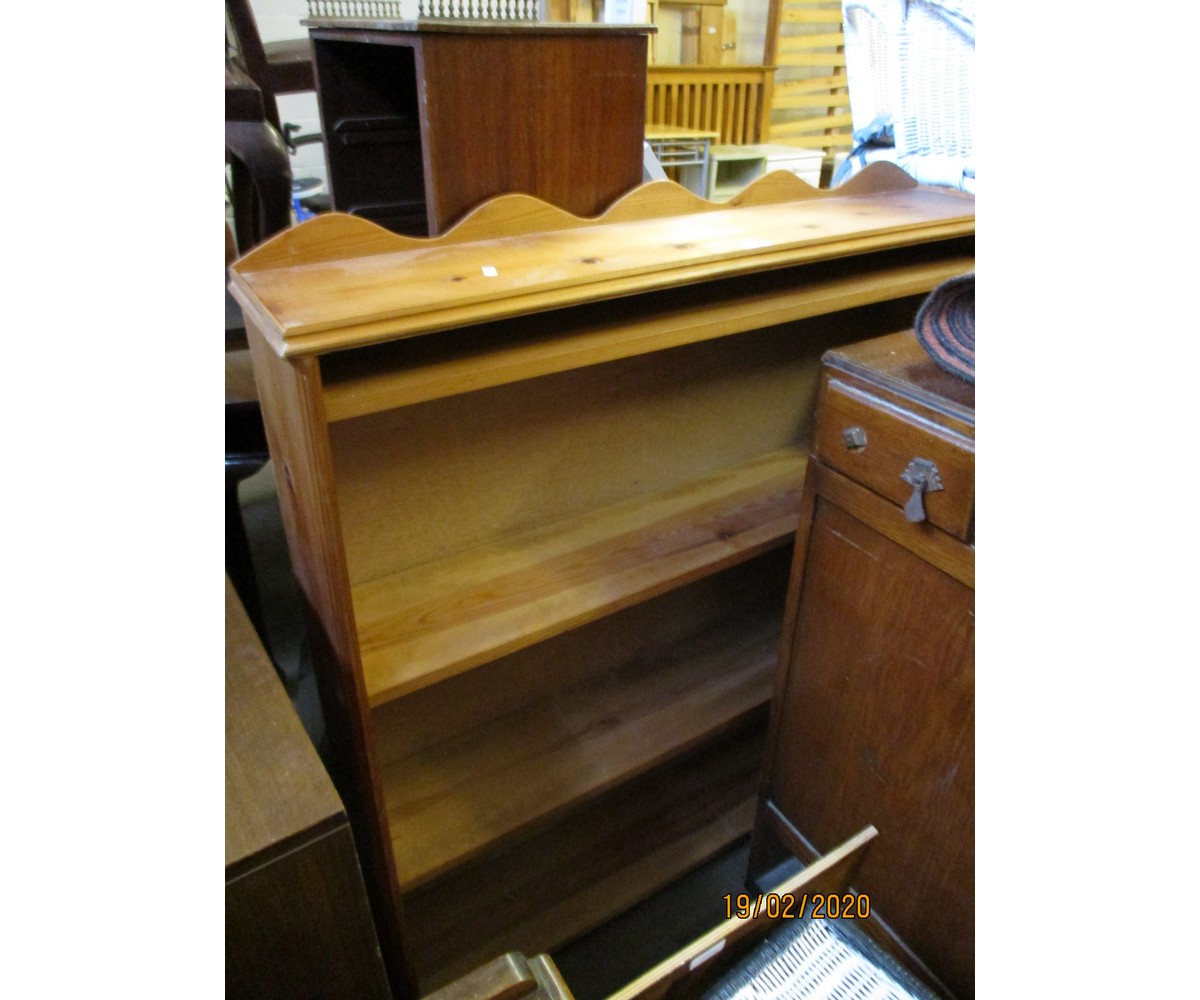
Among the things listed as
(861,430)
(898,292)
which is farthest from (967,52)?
(861,430)

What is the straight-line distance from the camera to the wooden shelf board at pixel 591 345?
75 centimetres

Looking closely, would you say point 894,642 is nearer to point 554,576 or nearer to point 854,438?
point 854,438

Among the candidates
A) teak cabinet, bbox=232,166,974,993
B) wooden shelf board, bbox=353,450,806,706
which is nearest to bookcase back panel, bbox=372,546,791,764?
teak cabinet, bbox=232,166,974,993

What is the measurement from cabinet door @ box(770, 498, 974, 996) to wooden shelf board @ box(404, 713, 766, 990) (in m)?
0.35

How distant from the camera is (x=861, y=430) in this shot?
2.74 feet

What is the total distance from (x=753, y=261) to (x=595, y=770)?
0.75 m

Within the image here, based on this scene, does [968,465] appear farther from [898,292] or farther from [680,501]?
[680,501]

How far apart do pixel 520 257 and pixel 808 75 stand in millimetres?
4776

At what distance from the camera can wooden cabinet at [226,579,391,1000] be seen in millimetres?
698

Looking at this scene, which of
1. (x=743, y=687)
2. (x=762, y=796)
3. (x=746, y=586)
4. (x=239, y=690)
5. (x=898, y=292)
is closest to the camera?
(x=239, y=690)

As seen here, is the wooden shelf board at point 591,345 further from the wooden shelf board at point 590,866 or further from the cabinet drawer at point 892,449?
the wooden shelf board at point 590,866

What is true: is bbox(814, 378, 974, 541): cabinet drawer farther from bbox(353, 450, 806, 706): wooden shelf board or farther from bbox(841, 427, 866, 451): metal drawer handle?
bbox(353, 450, 806, 706): wooden shelf board
